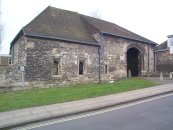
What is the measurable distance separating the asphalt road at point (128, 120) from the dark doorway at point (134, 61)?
18.9 meters

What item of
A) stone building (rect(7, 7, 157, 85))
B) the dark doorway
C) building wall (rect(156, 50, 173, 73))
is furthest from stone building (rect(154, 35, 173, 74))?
the dark doorway

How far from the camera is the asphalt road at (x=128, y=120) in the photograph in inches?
308

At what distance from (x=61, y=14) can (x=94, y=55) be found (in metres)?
5.84

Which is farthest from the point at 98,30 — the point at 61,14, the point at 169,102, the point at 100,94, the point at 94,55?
the point at 169,102

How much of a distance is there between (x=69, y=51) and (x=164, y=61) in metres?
14.5

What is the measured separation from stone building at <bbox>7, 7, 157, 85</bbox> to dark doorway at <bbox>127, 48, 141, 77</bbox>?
217mm

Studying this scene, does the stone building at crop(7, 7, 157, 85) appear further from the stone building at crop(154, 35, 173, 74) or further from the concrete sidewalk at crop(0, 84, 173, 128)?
the concrete sidewalk at crop(0, 84, 173, 128)

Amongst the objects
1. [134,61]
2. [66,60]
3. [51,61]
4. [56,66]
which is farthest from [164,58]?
[51,61]

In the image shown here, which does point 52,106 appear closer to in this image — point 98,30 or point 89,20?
point 98,30

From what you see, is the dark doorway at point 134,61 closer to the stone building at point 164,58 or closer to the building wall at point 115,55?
the building wall at point 115,55

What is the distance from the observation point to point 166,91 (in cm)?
1532

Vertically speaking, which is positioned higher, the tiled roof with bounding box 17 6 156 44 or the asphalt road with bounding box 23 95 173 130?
the tiled roof with bounding box 17 6 156 44

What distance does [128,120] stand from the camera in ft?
28.4

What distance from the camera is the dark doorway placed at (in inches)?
1167
